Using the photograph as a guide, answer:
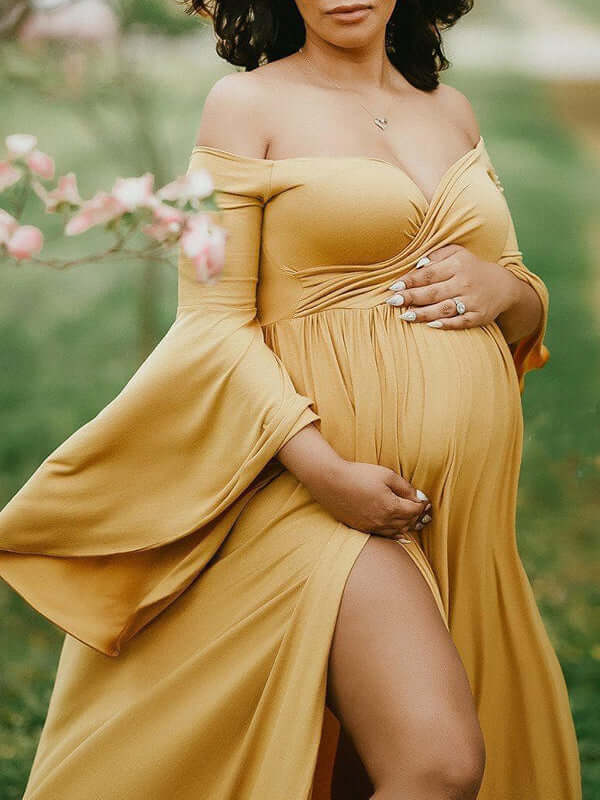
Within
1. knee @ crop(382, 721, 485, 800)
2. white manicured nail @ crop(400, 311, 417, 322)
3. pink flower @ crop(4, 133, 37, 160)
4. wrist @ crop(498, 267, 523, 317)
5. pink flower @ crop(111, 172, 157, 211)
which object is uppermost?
pink flower @ crop(4, 133, 37, 160)

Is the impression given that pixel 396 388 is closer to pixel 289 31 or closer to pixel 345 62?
pixel 345 62

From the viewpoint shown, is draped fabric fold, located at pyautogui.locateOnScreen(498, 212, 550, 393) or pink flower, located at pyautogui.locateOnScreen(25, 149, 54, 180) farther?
draped fabric fold, located at pyautogui.locateOnScreen(498, 212, 550, 393)

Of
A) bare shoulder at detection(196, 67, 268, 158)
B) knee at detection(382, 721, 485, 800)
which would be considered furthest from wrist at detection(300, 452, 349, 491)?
bare shoulder at detection(196, 67, 268, 158)

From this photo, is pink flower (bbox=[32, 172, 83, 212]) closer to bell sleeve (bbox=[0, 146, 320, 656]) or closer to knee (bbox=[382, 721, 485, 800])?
bell sleeve (bbox=[0, 146, 320, 656])

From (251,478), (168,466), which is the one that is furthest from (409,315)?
(168,466)

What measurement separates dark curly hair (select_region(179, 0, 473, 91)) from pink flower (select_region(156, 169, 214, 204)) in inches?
33.6

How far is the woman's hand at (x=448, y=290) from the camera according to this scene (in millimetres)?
1985

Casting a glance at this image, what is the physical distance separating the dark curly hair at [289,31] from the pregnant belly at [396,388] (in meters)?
0.58

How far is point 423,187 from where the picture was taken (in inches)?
79.4

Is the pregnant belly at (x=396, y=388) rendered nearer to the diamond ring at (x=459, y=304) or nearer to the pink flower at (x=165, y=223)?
the diamond ring at (x=459, y=304)

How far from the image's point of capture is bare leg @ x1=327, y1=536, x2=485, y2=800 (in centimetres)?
171

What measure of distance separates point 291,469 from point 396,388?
22 centimetres

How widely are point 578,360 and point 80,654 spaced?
10.8 feet

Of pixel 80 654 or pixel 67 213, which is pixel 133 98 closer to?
pixel 80 654
